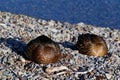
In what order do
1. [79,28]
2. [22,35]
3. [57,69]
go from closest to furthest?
[57,69] → [22,35] → [79,28]

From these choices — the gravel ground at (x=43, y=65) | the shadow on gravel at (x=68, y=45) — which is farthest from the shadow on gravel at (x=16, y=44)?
the shadow on gravel at (x=68, y=45)

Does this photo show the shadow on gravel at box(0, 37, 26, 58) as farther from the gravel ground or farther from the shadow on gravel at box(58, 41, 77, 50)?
the shadow on gravel at box(58, 41, 77, 50)

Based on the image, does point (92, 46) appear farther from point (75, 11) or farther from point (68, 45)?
point (75, 11)

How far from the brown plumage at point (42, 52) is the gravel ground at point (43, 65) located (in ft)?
0.31

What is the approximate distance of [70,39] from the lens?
11.2 meters

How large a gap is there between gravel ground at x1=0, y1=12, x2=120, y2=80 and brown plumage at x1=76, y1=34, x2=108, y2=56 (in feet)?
0.35

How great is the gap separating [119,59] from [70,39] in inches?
69.1

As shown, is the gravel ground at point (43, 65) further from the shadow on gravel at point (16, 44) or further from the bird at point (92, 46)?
the bird at point (92, 46)

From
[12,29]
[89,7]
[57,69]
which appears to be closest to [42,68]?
[57,69]

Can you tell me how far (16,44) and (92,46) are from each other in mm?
1339

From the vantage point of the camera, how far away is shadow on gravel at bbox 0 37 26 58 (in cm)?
923

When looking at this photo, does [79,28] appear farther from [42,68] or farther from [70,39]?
[42,68]

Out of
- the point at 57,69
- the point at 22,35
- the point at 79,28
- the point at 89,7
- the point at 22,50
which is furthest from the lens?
the point at 89,7

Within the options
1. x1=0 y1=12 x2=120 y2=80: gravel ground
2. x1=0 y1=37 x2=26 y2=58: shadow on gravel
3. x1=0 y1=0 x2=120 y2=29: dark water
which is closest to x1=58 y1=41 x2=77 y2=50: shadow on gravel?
x1=0 y1=12 x2=120 y2=80: gravel ground
